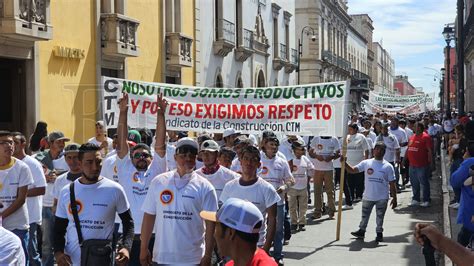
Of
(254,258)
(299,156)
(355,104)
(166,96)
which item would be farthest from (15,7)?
(355,104)

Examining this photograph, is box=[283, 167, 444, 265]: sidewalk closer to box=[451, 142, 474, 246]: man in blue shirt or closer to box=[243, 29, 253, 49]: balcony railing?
box=[451, 142, 474, 246]: man in blue shirt

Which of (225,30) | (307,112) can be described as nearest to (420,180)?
(307,112)

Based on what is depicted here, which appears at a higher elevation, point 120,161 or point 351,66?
point 351,66

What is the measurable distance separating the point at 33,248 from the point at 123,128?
157 centimetres

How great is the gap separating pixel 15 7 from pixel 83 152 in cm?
901

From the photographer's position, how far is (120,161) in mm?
6570

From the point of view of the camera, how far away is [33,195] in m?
6.71

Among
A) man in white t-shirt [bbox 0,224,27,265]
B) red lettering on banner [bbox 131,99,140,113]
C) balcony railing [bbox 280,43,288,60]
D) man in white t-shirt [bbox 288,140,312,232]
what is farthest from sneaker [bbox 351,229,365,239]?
balcony railing [bbox 280,43,288,60]

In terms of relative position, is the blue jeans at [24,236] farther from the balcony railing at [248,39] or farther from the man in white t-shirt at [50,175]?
the balcony railing at [248,39]

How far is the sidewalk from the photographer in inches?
355

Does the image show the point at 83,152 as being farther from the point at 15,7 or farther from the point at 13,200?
the point at 15,7

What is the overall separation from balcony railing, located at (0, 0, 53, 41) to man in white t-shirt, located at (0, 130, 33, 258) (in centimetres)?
747

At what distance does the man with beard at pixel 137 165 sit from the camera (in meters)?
6.07

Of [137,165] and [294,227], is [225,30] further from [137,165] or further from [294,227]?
[137,165]
